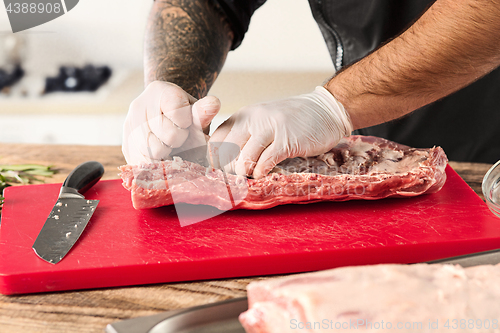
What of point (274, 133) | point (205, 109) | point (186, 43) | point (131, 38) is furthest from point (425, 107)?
point (131, 38)

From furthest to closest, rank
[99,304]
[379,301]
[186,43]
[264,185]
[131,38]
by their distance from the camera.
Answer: [131,38] < [186,43] < [264,185] < [99,304] < [379,301]

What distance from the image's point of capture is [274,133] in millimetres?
1769

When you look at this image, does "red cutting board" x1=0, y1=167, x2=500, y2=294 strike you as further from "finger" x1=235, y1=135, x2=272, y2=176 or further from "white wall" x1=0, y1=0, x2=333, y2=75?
"white wall" x1=0, y1=0, x2=333, y2=75

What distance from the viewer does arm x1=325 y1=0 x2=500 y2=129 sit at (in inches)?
66.6

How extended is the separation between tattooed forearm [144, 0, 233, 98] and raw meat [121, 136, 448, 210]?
893mm

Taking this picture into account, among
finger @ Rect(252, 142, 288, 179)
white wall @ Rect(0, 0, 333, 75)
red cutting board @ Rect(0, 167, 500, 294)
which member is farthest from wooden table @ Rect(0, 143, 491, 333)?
white wall @ Rect(0, 0, 333, 75)

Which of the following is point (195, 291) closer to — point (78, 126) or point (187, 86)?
point (187, 86)

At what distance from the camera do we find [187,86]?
2.42 meters

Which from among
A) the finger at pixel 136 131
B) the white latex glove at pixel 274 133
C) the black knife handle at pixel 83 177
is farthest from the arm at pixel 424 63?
the black knife handle at pixel 83 177

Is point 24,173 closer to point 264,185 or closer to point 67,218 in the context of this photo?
point 67,218

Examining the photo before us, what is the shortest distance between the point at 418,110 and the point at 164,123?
74.7 inches

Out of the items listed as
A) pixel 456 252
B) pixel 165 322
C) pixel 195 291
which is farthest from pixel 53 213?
pixel 456 252

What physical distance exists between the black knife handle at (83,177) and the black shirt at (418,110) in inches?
59.2

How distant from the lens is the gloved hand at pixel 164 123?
1713 mm
